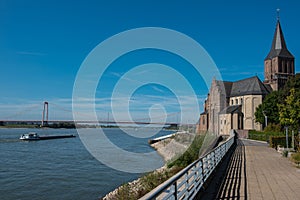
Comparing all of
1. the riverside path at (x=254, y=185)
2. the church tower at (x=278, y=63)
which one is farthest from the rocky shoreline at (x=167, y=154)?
the church tower at (x=278, y=63)

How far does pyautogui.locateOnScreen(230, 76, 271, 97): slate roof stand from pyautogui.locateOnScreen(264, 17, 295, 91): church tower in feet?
14.4

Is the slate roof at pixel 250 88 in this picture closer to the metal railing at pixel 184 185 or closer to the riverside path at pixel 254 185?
the riverside path at pixel 254 185

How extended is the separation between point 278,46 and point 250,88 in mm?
16333

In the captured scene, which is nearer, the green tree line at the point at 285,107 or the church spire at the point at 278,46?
the green tree line at the point at 285,107

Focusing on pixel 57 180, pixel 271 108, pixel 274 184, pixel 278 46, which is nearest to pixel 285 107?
pixel 274 184

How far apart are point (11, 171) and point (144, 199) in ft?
76.4

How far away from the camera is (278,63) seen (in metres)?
68.9

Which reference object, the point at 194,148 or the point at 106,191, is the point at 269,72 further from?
the point at 106,191

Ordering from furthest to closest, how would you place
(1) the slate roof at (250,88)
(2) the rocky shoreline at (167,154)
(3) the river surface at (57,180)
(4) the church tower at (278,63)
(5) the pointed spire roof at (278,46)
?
(5) the pointed spire roof at (278,46), (4) the church tower at (278,63), (1) the slate roof at (250,88), (3) the river surface at (57,180), (2) the rocky shoreline at (167,154)

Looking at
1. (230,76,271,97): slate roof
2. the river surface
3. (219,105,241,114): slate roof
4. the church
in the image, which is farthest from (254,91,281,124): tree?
the river surface

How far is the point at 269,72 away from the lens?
234ft

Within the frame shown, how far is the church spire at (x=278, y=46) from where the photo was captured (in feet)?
230

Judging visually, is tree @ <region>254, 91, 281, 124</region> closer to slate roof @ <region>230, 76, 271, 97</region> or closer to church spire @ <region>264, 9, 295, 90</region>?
slate roof @ <region>230, 76, 271, 97</region>

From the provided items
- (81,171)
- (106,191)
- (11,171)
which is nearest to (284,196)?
(106,191)
